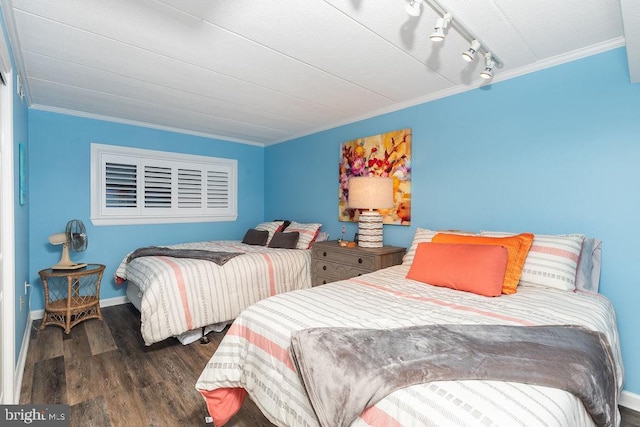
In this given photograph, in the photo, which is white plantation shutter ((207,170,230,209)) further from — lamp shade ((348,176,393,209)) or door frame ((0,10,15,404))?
door frame ((0,10,15,404))

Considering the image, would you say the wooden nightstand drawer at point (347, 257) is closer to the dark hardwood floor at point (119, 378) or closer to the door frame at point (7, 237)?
the dark hardwood floor at point (119, 378)

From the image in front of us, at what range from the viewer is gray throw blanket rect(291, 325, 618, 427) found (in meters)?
0.94

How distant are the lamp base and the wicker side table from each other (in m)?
2.70

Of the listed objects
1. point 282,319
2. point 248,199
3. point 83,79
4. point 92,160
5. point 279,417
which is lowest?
point 279,417

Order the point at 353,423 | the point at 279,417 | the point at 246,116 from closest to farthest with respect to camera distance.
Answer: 1. the point at 353,423
2. the point at 279,417
3. the point at 246,116

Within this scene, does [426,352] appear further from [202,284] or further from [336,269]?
[202,284]

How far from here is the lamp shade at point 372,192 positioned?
296 cm

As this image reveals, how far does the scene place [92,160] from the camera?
11.8 feet

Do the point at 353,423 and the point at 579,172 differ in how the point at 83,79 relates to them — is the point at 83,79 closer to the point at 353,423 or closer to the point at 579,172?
the point at 353,423

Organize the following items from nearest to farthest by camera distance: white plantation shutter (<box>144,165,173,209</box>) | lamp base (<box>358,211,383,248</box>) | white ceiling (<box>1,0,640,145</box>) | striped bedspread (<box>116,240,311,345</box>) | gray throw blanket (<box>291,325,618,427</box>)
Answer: gray throw blanket (<box>291,325,618,427</box>) < white ceiling (<box>1,0,640,145</box>) < striped bedspread (<box>116,240,311,345</box>) < lamp base (<box>358,211,383,248</box>) < white plantation shutter (<box>144,165,173,209</box>)

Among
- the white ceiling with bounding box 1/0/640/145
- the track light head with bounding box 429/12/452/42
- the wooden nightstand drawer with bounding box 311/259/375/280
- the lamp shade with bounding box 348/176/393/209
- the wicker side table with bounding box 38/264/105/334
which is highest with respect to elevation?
the white ceiling with bounding box 1/0/640/145

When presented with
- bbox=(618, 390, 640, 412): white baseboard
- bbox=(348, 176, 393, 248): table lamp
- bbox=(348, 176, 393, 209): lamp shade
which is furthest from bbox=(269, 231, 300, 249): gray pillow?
bbox=(618, 390, 640, 412): white baseboard

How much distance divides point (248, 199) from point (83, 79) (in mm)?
2706

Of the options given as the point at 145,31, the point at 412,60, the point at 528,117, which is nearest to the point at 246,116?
the point at 145,31
